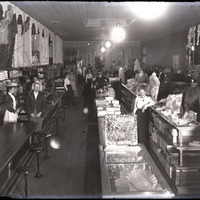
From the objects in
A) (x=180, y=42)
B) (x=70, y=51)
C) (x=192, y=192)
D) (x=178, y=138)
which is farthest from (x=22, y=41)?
(x=70, y=51)

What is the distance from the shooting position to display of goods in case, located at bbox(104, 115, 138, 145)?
179 inches

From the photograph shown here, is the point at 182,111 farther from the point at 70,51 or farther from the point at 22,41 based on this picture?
the point at 70,51

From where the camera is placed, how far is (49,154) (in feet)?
27.3

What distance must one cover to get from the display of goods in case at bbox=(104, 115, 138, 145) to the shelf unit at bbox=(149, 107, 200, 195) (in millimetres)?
1618

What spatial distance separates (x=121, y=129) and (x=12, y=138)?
239 cm

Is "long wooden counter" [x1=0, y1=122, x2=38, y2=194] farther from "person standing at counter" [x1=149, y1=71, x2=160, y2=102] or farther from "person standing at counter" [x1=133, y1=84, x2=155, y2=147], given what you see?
"person standing at counter" [x1=149, y1=71, x2=160, y2=102]

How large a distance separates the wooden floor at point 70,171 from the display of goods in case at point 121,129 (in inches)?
49.3

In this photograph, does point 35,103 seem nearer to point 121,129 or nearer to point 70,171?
point 70,171

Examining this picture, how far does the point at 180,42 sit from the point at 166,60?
12.4 ft

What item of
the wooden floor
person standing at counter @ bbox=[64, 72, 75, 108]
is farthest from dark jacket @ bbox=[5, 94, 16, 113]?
person standing at counter @ bbox=[64, 72, 75, 108]

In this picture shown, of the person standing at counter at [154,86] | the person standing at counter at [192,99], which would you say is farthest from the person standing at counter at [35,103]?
the person standing at counter at [154,86]

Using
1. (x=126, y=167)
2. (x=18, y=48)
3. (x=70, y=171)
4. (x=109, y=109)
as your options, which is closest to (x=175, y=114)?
(x=109, y=109)

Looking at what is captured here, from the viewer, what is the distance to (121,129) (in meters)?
4.60

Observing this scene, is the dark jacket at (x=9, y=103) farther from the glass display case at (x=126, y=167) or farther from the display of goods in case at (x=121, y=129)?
the display of goods in case at (x=121, y=129)
